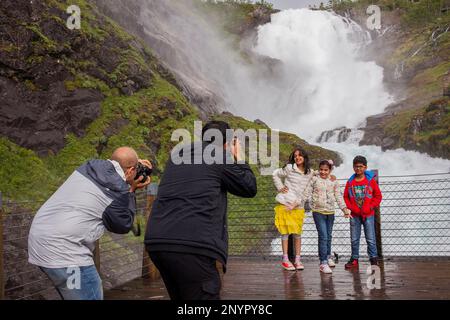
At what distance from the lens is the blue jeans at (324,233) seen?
6.92m

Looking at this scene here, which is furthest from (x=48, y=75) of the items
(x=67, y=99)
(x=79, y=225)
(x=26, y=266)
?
(x=79, y=225)

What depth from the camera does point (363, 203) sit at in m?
6.93

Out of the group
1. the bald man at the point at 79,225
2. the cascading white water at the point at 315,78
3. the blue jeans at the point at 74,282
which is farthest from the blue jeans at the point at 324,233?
the cascading white water at the point at 315,78

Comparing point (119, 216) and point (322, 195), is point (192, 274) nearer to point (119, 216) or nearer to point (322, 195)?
point (119, 216)

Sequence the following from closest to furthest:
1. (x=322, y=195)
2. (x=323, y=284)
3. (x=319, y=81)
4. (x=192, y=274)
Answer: (x=192, y=274)
(x=323, y=284)
(x=322, y=195)
(x=319, y=81)

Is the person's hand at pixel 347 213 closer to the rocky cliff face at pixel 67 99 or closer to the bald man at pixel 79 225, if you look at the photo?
the bald man at pixel 79 225

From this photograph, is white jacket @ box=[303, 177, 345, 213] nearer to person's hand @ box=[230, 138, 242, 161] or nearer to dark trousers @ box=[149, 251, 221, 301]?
person's hand @ box=[230, 138, 242, 161]

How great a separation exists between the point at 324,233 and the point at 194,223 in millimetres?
4391

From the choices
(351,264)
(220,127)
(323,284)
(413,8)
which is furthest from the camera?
(413,8)

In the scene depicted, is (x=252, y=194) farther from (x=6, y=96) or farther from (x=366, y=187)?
(x=6, y=96)

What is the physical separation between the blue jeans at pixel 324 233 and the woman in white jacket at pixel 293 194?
303 millimetres

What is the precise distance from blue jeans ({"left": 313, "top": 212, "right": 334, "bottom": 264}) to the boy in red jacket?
39 centimetres

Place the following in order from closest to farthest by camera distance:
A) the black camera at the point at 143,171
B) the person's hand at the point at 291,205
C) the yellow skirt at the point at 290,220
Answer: the black camera at the point at 143,171, the person's hand at the point at 291,205, the yellow skirt at the point at 290,220

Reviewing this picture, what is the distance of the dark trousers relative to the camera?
295 cm
